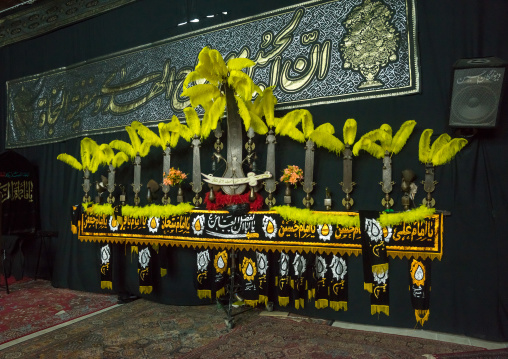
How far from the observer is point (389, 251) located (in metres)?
2.44

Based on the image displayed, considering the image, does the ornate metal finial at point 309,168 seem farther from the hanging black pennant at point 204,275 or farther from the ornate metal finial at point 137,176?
the ornate metal finial at point 137,176

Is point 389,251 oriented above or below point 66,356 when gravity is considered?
above

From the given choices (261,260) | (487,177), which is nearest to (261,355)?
(261,260)

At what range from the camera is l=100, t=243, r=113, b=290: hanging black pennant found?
3424 mm

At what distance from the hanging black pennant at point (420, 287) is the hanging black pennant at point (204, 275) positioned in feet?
5.24

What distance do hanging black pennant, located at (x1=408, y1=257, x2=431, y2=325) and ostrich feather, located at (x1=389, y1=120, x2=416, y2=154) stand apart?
789mm

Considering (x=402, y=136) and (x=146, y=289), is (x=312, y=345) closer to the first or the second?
(x=402, y=136)

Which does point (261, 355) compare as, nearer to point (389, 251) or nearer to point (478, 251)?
point (389, 251)

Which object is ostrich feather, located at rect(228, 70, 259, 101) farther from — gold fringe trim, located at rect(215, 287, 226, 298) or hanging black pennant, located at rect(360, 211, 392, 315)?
gold fringe trim, located at rect(215, 287, 226, 298)

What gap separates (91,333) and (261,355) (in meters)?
1.34

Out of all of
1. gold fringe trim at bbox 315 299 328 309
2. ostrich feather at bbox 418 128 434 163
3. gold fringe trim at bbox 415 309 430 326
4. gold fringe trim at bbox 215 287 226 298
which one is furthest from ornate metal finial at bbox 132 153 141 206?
gold fringe trim at bbox 415 309 430 326

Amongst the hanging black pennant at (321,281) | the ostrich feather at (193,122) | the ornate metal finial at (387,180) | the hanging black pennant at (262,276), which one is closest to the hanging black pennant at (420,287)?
the ornate metal finial at (387,180)

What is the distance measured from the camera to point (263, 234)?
107 inches

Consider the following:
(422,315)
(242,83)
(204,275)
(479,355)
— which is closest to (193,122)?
(242,83)
